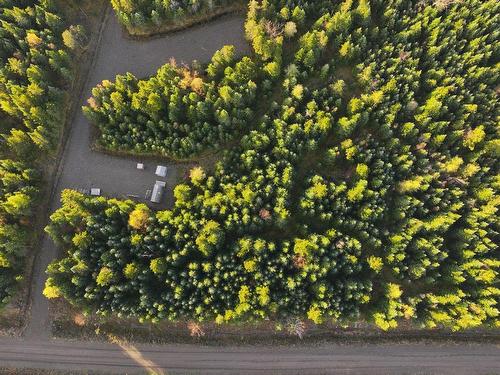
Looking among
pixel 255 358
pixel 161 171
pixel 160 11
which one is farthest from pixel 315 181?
pixel 160 11

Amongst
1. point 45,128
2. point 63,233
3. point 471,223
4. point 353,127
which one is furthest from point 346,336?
point 45,128

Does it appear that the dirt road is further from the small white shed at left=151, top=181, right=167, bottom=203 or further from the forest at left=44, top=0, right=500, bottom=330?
the small white shed at left=151, top=181, right=167, bottom=203

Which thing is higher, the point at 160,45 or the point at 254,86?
the point at 160,45

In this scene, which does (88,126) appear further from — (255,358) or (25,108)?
(255,358)

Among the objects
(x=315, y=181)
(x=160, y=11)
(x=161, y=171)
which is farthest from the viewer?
(x=160, y=11)

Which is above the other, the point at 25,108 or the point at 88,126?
the point at 88,126

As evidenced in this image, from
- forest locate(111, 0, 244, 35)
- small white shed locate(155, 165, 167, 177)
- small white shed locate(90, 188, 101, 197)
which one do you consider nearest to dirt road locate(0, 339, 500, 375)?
small white shed locate(90, 188, 101, 197)

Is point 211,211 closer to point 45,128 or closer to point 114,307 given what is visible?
point 114,307
